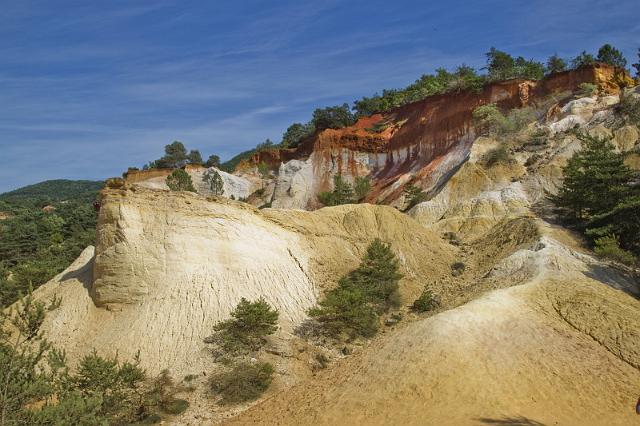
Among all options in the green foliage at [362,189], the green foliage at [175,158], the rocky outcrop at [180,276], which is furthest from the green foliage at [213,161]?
the rocky outcrop at [180,276]

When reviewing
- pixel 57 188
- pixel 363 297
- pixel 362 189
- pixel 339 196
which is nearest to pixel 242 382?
pixel 363 297

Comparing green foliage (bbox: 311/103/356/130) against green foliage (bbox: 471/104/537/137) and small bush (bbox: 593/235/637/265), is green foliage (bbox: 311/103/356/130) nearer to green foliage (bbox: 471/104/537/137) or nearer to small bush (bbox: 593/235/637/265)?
green foliage (bbox: 471/104/537/137)

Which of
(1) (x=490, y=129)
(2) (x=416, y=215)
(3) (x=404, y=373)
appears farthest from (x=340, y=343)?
(1) (x=490, y=129)

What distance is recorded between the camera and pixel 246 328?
20.3 meters

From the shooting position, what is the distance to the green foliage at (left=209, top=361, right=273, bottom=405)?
1761cm

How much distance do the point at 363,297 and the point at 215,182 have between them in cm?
4569

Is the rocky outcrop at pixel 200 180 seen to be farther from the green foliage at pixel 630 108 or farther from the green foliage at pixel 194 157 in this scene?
the green foliage at pixel 630 108

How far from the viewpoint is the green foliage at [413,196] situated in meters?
46.9

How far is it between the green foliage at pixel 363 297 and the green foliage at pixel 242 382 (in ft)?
12.9

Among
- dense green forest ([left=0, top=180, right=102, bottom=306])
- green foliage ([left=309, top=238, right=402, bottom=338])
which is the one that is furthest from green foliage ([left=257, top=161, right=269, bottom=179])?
green foliage ([left=309, top=238, right=402, bottom=338])

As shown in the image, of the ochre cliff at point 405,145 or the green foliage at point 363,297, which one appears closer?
the green foliage at point 363,297

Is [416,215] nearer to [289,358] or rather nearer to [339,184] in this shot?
[339,184]

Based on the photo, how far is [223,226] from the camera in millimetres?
24906

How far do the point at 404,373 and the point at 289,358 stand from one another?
5028 millimetres
